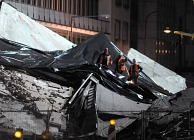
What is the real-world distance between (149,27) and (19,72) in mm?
51119

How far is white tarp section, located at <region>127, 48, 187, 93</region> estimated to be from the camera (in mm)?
26703

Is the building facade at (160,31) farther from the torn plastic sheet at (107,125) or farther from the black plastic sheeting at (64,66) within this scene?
the torn plastic sheet at (107,125)

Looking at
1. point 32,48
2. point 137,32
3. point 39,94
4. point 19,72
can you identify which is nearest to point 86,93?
point 39,94

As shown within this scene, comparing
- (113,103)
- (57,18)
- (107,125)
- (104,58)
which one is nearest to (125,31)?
(57,18)

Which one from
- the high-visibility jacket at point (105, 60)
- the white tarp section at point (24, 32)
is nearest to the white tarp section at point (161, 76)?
the white tarp section at point (24, 32)

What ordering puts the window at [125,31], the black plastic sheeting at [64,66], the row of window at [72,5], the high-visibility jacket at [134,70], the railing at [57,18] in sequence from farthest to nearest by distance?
the window at [125,31] < the row of window at [72,5] < the railing at [57,18] < the high-visibility jacket at [134,70] < the black plastic sheeting at [64,66]

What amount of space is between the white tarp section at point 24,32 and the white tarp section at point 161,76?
444 cm

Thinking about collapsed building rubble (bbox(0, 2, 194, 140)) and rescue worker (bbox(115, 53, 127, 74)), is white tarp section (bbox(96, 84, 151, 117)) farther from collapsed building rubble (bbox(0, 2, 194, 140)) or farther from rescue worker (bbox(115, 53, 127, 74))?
rescue worker (bbox(115, 53, 127, 74))

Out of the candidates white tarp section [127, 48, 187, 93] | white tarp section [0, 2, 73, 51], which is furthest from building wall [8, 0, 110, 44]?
white tarp section [0, 2, 73, 51]

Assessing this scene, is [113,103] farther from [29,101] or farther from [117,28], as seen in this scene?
[117,28]

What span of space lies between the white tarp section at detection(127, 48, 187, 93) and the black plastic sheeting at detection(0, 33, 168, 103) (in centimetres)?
481

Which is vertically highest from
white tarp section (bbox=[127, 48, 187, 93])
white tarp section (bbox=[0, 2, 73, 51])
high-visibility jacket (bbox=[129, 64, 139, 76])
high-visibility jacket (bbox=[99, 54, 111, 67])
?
white tarp section (bbox=[0, 2, 73, 51])

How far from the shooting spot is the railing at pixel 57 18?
46188 millimetres

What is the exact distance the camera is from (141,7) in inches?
2785
